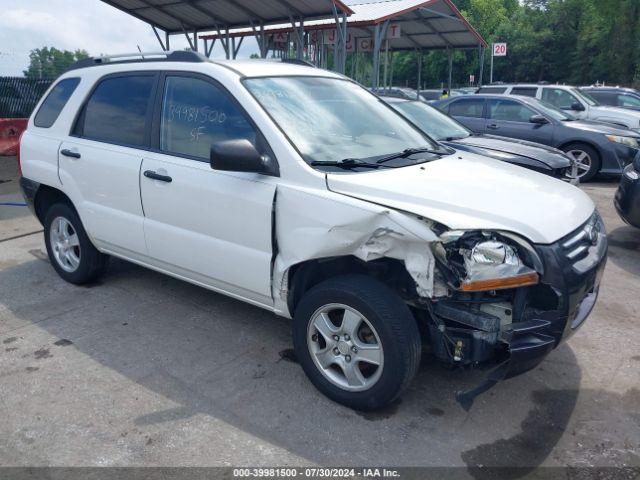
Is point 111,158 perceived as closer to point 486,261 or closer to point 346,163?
point 346,163

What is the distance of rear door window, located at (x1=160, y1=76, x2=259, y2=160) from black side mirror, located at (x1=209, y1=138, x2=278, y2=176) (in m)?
0.23

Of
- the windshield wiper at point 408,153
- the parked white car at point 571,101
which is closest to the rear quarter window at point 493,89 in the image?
the parked white car at point 571,101

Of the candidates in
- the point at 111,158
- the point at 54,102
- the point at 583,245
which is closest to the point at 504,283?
the point at 583,245

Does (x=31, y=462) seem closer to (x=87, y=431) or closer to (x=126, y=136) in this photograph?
(x=87, y=431)

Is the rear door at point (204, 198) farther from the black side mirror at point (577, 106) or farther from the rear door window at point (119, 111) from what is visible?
the black side mirror at point (577, 106)

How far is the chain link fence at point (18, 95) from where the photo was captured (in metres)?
12.2

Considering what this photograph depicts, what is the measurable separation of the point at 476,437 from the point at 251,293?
5.14 ft

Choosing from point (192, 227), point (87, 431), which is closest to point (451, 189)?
point (192, 227)

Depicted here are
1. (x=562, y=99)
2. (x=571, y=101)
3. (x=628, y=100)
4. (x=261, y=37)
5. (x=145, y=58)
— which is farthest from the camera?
(x=628, y=100)

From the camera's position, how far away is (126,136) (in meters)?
4.15

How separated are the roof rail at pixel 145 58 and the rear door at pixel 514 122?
7.52 metres

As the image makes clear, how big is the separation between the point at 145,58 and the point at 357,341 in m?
2.82

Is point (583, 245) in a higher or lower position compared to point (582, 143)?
higher

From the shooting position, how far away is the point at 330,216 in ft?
9.68
